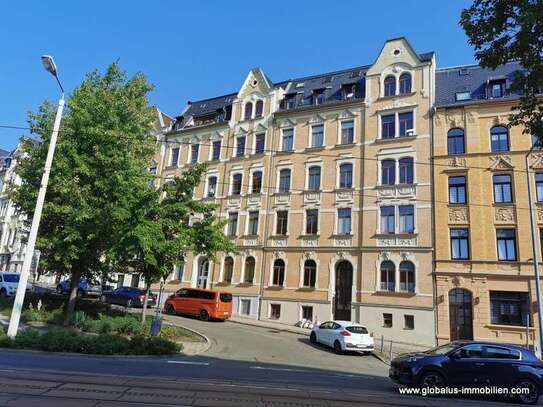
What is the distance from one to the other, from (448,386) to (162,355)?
9611mm

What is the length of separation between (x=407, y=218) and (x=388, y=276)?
403 centimetres

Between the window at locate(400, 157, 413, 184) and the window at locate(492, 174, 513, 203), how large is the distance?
4991 mm

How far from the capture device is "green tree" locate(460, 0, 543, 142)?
9.13 m

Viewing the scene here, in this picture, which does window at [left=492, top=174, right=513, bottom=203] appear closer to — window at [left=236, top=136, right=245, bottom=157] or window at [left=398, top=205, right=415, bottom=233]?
window at [left=398, top=205, right=415, bottom=233]

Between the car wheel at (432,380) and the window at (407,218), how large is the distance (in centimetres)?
1635

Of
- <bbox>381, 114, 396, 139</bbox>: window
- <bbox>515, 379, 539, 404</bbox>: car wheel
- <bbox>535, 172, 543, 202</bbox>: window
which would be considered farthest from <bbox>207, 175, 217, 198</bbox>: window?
<bbox>515, 379, 539, 404</bbox>: car wheel

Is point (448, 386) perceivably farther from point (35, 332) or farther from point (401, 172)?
point (401, 172)

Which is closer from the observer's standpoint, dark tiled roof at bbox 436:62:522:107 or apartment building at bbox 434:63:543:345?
apartment building at bbox 434:63:543:345

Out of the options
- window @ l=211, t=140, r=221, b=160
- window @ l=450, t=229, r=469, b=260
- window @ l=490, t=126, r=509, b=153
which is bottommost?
window @ l=450, t=229, r=469, b=260

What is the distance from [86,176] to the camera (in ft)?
68.4

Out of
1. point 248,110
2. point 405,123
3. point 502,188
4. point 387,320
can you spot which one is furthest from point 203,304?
point 502,188

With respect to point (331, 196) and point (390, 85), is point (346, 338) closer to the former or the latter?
point (331, 196)

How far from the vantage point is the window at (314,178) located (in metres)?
30.6

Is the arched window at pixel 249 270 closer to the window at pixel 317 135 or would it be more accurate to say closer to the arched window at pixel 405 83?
the window at pixel 317 135
